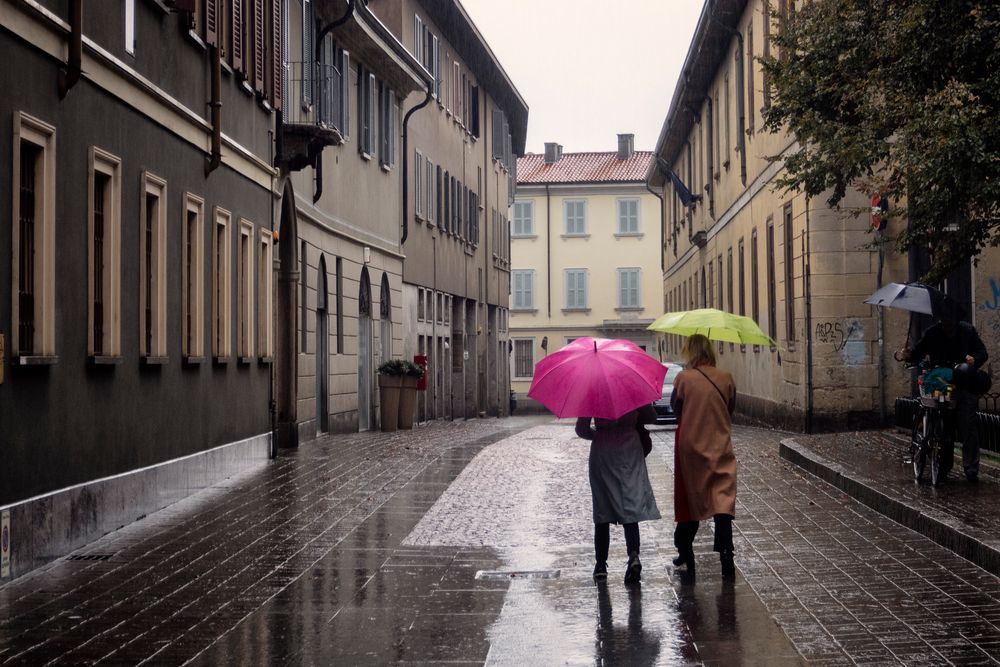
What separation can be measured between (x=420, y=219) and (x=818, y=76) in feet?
69.4

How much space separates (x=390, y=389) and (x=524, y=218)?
5232cm

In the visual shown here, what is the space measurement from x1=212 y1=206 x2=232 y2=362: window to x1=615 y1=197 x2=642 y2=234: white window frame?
209 ft

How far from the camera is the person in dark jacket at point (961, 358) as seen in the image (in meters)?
14.4

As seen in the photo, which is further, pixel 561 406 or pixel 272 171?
pixel 272 171

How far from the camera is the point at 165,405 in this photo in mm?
15273

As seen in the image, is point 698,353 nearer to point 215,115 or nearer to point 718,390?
point 718,390

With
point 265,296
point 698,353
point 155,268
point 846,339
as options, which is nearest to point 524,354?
point 846,339

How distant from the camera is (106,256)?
43.4 feet

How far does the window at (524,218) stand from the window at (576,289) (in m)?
2.99

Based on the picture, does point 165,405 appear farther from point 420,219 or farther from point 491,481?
point 420,219

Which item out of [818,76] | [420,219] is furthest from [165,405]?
[420,219]

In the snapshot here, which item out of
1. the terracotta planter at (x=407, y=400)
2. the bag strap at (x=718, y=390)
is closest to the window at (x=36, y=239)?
the bag strap at (x=718, y=390)

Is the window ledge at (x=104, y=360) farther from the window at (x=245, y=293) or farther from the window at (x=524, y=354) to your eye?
the window at (x=524, y=354)

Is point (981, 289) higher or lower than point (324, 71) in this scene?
lower
